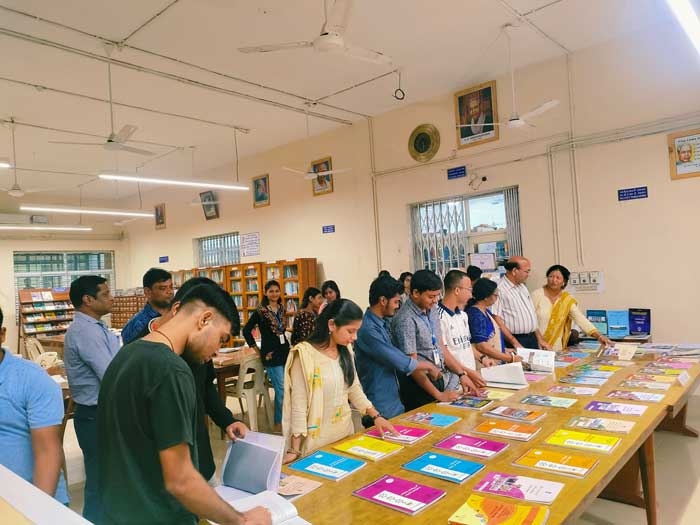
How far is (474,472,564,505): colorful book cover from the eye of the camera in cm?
150

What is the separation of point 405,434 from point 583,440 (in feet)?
2.45

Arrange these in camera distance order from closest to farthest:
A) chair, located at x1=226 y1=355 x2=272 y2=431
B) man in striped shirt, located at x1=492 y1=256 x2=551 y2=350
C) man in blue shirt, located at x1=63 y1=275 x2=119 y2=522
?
man in blue shirt, located at x1=63 y1=275 x2=119 y2=522
man in striped shirt, located at x1=492 y1=256 x2=551 y2=350
chair, located at x1=226 y1=355 x2=272 y2=431

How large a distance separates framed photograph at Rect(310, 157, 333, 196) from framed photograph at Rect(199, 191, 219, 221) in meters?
2.71

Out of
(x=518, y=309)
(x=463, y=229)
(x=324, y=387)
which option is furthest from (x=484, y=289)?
(x=463, y=229)

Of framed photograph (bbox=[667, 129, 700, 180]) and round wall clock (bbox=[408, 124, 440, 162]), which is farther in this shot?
round wall clock (bbox=[408, 124, 440, 162])

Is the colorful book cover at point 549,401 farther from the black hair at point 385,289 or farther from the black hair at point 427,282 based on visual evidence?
the black hair at point 385,289

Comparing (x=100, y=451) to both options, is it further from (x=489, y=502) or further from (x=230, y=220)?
(x=230, y=220)

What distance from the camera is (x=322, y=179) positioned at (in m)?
8.05

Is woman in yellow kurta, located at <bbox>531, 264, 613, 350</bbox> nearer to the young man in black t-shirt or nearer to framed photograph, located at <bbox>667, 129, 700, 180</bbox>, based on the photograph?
framed photograph, located at <bbox>667, 129, 700, 180</bbox>

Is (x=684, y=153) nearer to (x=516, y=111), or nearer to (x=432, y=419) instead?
(x=516, y=111)

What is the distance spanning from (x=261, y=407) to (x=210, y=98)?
13.3ft

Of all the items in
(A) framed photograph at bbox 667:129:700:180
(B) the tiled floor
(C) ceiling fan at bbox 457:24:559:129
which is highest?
(C) ceiling fan at bbox 457:24:559:129

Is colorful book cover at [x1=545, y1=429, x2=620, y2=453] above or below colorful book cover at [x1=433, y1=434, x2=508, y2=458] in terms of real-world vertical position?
below

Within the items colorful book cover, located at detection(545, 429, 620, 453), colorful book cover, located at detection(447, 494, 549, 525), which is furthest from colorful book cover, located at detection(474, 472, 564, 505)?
colorful book cover, located at detection(545, 429, 620, 453)
